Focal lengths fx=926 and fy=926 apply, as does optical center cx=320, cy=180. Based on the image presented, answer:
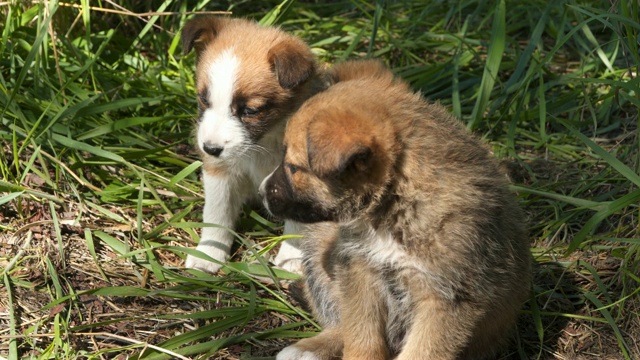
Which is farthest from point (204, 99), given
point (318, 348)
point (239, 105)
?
point (318, 348)

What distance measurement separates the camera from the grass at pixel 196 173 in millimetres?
4379

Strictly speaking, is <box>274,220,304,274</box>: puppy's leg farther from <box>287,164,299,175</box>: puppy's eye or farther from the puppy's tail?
<box>287,164,299,175</box>: puppy's eye

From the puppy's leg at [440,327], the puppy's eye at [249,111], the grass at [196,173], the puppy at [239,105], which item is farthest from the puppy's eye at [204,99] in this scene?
the puppy's leg at [440,327]

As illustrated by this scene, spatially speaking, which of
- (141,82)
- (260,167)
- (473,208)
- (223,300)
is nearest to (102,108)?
(141,82)

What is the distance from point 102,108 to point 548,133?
9.30 feet

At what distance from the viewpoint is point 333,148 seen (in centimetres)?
335

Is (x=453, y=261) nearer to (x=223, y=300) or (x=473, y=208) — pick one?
(x=473, y=208)

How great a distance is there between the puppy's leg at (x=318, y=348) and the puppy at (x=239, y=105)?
2.68 feet

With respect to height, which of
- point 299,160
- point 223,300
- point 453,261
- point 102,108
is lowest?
point 223,300

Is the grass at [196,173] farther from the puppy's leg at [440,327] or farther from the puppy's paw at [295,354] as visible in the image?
the puppy's leg at [440,327]

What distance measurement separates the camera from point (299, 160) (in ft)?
12.1

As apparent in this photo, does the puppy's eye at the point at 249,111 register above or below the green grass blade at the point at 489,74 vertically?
above

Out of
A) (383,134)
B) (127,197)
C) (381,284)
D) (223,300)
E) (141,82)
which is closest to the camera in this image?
(383,134)

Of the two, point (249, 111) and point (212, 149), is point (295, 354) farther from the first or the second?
point (249, 111)
